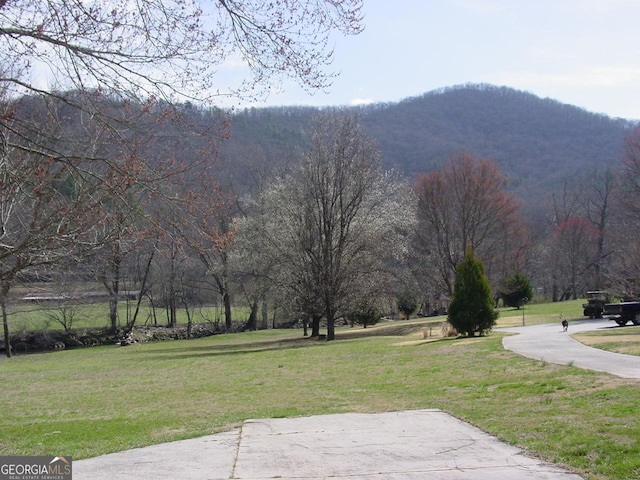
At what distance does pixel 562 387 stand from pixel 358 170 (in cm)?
2292

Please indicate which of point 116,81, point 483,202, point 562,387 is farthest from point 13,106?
point 483,202

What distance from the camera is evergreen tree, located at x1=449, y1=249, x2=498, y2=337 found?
76.7 ft

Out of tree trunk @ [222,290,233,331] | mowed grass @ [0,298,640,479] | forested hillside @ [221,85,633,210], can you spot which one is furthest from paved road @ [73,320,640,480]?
forested hillside @ [221,85,633,210]

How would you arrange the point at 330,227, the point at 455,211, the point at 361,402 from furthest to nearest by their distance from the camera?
the point at 455,211
the point at 330,227
the point at 361,402

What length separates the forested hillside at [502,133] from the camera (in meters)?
84.3

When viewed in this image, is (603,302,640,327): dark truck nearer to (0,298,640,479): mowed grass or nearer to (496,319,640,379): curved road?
(496,319,640,379): curved road

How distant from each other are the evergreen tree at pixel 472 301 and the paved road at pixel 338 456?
607 inches

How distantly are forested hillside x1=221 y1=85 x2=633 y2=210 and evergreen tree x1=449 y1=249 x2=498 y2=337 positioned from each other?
158 ft

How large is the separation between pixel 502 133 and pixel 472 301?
82426 mm

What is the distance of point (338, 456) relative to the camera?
6.71 meters

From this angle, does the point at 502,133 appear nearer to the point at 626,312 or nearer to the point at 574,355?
the point at 626,312

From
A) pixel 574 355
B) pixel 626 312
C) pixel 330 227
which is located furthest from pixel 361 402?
pixel 330 227

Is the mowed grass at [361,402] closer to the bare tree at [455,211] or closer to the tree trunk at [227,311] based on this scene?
the bare tree at [455,211]

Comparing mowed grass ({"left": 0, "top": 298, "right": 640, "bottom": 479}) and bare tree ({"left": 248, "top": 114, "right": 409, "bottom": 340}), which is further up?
bare tree ({"left": 248, "top": 114, "right": 409, "bottom": 340})
